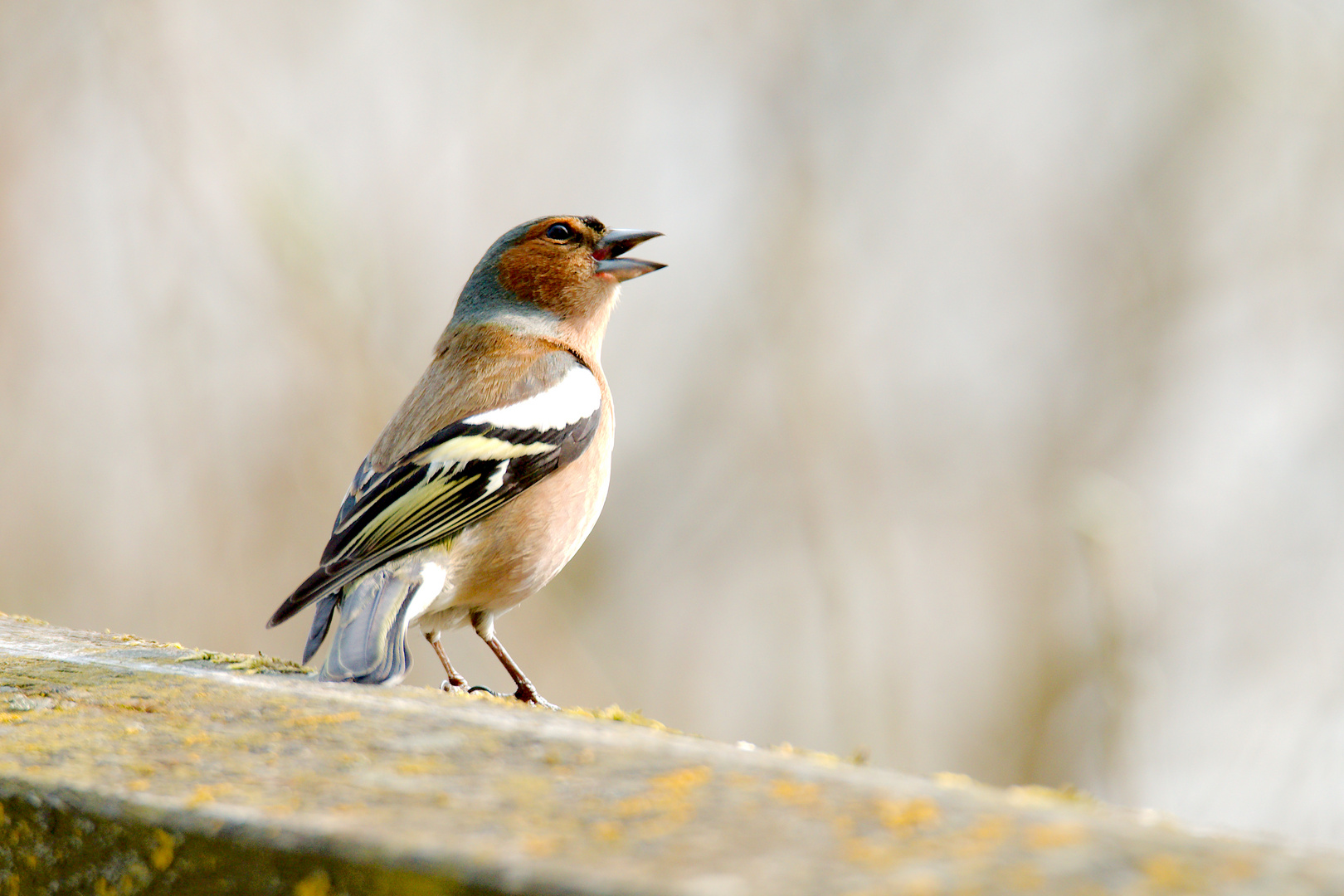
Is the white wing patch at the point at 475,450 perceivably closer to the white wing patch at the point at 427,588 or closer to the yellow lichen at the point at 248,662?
the white wing patch at the point at 427,588

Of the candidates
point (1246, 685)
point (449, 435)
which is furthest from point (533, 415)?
point (1246, 685)

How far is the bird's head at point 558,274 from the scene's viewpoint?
4.57 meters

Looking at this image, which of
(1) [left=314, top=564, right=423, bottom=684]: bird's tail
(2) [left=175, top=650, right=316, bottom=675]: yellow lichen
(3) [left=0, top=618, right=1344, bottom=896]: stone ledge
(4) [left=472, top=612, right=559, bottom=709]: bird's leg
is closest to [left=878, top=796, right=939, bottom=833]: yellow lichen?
(3) [left=0, top=618, right=1344, bottom=896]: stone ledge

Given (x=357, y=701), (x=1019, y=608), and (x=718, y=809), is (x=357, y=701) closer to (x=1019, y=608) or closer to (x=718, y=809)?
(x=718, y=809)

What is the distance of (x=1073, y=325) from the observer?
314 inches

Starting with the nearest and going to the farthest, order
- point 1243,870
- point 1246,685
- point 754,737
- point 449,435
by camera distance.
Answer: point 1243,870 → point 449,435 → point 1246,685 → point 754,737

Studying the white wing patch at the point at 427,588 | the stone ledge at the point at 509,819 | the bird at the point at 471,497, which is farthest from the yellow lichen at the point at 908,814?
the white wing patch at the point at 427,588

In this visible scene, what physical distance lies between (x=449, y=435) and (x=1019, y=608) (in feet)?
17.5

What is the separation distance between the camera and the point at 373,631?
110 inches

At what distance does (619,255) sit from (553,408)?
111 cm

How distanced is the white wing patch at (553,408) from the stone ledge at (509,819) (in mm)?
2212

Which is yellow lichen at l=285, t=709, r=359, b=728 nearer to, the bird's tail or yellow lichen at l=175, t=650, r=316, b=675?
yellow lichen at l=175, t=650, r=316, b=675

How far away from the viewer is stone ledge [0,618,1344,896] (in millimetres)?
879

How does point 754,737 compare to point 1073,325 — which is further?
point 754,737
